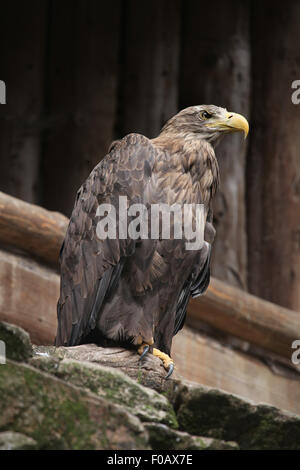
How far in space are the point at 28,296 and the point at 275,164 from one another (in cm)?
313

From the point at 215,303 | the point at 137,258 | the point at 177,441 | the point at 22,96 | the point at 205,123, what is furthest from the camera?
the point at 22,96

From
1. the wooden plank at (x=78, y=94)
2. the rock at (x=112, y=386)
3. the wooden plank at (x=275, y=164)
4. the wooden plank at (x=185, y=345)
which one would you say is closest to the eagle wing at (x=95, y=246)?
the wooden plank at (x=185, y=345)

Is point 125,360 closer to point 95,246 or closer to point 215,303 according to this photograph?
point 95,246

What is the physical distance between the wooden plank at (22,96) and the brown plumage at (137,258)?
287cm

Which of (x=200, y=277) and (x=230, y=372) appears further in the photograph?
(x=230, y=372)

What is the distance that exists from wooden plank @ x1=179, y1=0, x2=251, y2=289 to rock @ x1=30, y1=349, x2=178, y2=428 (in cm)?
506

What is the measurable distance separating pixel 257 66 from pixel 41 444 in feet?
23.4

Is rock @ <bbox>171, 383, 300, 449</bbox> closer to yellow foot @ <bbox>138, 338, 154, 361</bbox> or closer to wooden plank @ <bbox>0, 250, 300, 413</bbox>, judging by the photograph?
yellow foot @ <bbox>138, 338, 154, 361</bbox>

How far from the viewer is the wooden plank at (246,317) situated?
7523mm

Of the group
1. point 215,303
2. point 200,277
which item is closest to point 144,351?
point 200,277

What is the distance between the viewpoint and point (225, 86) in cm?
884

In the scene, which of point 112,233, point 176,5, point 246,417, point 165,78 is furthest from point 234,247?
point 246,417
